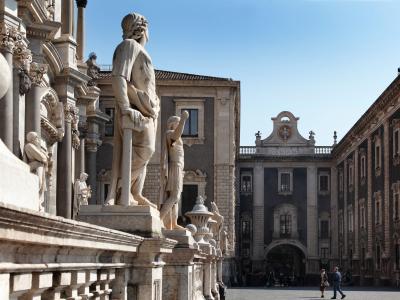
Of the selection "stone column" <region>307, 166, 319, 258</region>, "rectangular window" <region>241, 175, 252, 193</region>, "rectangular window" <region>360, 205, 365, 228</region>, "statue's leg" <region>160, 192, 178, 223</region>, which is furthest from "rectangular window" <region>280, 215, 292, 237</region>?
"statue's leg" <region>160, 192, 178, 223</region>

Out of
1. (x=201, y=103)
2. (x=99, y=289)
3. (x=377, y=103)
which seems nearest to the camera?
(x=99, y=289)

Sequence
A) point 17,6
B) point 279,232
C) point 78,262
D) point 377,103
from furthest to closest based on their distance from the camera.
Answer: point 279,232, point 377,103, point 17,6, point 78,262

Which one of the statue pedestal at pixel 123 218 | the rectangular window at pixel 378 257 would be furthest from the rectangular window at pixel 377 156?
the statue pedestal at pixel 123 218

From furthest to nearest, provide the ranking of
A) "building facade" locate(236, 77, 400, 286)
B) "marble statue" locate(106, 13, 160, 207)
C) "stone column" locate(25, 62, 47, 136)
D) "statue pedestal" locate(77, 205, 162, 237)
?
"building facade" locate(236, 77, 400, 286), "stone column" locate(25, 62, 47, 136), "marble statue" locate(106, 13, 160, 207), "statue pedestal" locate(77, 205, 162, 237)

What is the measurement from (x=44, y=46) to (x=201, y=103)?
848 inches

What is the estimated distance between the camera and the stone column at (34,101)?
24.4 m

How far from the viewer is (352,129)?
208ft

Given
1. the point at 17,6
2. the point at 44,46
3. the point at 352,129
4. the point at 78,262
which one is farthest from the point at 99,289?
the point at 352,129

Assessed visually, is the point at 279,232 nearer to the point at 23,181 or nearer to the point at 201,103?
the point at 201,103

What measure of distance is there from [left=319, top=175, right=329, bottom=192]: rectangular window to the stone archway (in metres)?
5.38

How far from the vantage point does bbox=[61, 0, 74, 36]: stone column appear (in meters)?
31.0

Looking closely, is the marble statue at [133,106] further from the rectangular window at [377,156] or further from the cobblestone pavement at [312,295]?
the rectangular window at [377,156]

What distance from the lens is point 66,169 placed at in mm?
30297

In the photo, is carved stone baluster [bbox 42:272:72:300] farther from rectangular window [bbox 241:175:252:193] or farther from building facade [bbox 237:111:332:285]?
rectangular window [bbox 241:175:252:193]
